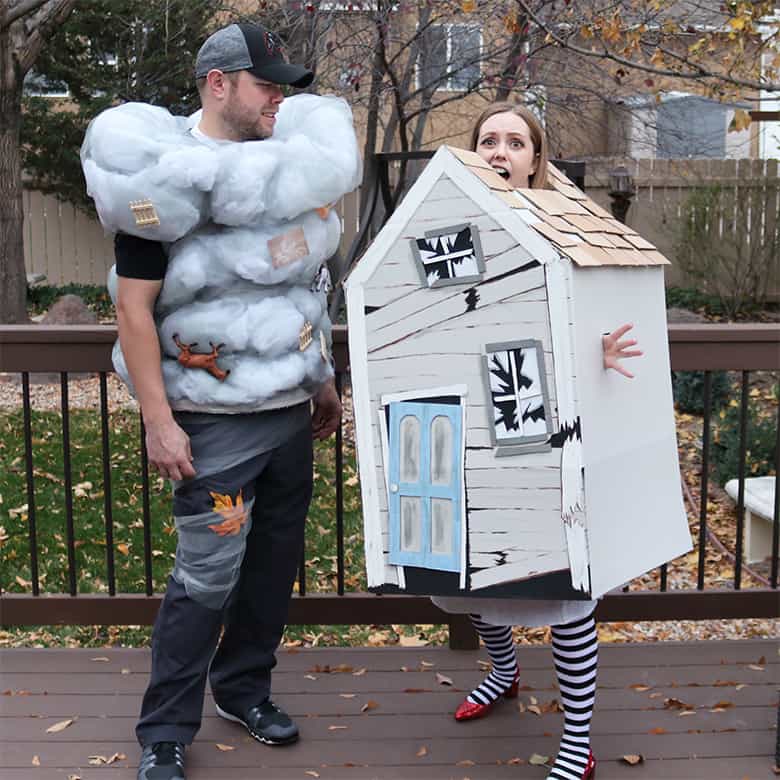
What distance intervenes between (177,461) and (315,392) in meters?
0.42

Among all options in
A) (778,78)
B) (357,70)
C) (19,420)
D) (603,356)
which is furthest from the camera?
(19,420)

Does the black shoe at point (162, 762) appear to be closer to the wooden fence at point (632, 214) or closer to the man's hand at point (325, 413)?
the man's hand at point (325, 413)

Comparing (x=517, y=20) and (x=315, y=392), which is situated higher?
(x=517, y=20)

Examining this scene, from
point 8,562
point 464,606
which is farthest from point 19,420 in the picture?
point 464,606

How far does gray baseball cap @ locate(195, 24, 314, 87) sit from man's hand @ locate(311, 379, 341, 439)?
852mm

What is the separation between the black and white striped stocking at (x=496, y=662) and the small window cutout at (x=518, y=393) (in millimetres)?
758

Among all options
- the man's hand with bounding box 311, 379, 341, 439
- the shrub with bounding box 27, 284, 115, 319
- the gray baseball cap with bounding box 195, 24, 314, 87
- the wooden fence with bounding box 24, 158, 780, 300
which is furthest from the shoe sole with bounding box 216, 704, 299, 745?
the shrub with bounding box 27, 284, 115, 319

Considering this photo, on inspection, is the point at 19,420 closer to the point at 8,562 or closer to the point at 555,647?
the point at 8,562

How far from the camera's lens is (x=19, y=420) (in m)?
7.45

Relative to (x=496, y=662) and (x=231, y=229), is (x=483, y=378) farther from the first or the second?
(x=496, y=662)


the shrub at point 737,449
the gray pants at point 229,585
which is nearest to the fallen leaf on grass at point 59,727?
the gray pants at point 229,585

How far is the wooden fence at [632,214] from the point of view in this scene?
11898mm

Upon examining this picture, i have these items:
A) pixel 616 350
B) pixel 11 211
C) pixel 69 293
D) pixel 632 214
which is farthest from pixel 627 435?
pixel 69 293

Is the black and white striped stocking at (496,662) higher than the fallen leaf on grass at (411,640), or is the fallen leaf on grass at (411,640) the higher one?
the black and white striped stocking at (496,662)
